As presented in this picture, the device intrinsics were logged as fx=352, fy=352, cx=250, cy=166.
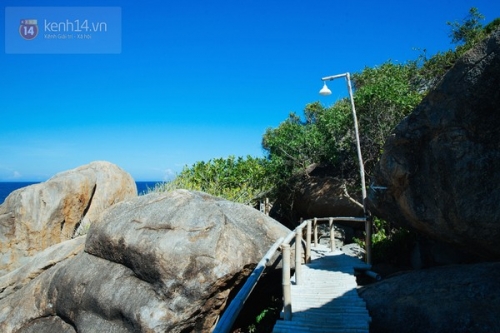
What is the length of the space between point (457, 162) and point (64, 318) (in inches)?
349

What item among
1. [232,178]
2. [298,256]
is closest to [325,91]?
[298,256]

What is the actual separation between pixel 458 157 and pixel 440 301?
258cm

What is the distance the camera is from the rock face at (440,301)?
5785mm

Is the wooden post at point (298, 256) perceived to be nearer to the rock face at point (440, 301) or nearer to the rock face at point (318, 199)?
the rock face at point (440, 301)

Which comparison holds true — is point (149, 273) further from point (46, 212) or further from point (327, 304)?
point (46, 212)

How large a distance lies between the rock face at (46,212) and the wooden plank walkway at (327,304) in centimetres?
1052

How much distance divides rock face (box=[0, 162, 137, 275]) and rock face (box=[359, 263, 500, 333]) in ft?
40.5

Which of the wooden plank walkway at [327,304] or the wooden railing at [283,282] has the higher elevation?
the wooden railing at [283,282]

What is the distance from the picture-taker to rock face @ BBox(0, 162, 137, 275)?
14.0m

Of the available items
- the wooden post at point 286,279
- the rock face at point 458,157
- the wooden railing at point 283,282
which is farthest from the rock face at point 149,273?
the rock face at point 458,157

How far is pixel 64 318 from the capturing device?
8.03 m

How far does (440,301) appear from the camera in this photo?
6254mm

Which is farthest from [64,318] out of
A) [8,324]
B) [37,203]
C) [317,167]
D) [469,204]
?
[317,167]

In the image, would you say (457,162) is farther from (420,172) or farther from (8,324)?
A: (8,324)
